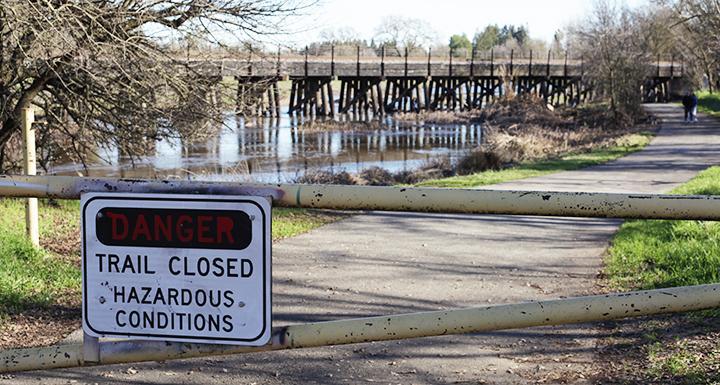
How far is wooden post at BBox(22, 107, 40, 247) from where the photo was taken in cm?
861

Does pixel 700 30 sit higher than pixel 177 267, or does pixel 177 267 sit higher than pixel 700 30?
pixel 700 30

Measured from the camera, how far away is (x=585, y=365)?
217 inches

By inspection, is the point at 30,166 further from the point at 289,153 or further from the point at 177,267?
the point at 289,153

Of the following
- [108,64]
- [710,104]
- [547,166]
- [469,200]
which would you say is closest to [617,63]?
[710,104]

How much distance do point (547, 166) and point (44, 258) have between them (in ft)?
46.4

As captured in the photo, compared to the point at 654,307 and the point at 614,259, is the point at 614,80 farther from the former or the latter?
the point at 654,307

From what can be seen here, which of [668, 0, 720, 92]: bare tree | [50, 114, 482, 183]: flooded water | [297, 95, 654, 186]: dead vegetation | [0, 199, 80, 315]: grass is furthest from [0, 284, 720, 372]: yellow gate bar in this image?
[668, 0, 720, 92]: bare tree

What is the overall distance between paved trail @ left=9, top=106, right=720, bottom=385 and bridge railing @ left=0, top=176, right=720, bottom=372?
8.95 feet

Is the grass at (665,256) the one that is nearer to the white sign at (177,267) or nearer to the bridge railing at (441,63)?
the white sign at (177,267)

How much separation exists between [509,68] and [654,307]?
55.7 m

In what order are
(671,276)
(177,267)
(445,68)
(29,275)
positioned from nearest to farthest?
(177,267), (671,276), (29,275), (445,68)

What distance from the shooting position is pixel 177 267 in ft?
8.07

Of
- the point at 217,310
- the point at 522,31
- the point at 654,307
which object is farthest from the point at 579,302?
the point at 522,31

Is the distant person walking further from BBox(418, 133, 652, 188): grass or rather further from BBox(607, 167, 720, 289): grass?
BBox(607, 167, 720, 289): grass
